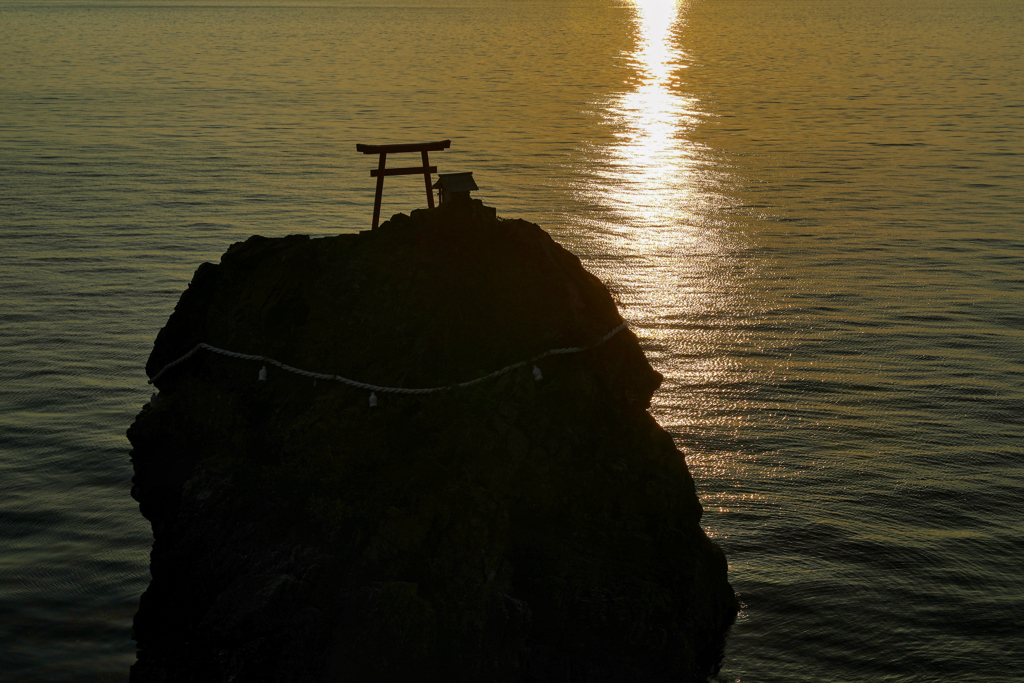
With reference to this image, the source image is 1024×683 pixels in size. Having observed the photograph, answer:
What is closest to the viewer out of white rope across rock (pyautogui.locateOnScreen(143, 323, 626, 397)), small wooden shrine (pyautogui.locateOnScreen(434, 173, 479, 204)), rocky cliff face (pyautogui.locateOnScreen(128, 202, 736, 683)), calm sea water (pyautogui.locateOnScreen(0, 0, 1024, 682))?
rocky cliff face (pyautogui.locateOnScreen(128, 202, 736, 683))

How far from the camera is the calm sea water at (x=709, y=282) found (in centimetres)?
861

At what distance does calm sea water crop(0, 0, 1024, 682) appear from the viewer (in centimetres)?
861

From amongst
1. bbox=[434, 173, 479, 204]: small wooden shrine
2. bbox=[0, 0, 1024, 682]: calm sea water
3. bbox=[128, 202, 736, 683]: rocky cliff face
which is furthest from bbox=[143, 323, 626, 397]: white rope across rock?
bbox=[0, 0, 1024, 682]: calm sea water

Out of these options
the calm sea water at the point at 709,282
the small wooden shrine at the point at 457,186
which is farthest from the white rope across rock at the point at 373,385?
the calm sea water at the point at 709,282

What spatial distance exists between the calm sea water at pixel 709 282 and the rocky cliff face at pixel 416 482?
1.13 meters

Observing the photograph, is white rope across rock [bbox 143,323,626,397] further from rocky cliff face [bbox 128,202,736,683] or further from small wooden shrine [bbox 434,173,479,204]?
small wooden shrine [bbox 434,173,479,204]

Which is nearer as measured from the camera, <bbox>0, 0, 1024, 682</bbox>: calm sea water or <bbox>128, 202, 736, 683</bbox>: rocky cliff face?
<bbox>128, 202, 736, 683</bbox>: rocky cliff face

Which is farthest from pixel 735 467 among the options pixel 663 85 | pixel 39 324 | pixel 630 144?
pixel 663 85

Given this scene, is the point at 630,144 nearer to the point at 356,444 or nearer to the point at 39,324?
the point at 39,324

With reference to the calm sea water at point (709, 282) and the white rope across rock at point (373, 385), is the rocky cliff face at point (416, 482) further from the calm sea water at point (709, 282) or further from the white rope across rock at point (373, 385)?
the calm sea water at point (709, 282)

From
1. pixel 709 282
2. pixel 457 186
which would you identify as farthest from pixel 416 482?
pixel 709 282

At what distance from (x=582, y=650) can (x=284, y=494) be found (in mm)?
2542

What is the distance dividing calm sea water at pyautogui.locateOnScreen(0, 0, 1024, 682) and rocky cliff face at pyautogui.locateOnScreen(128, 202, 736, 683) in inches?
44.6

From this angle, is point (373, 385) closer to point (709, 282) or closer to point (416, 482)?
point (416, 482)
